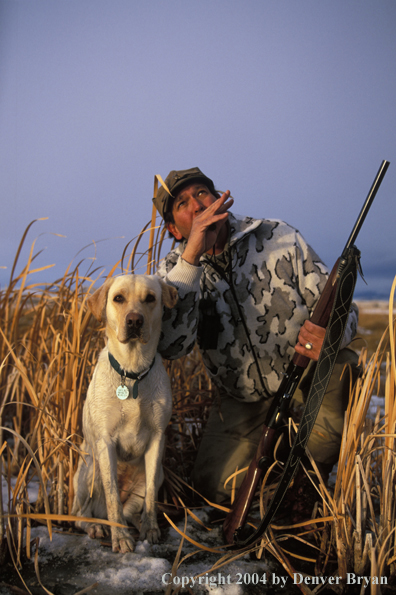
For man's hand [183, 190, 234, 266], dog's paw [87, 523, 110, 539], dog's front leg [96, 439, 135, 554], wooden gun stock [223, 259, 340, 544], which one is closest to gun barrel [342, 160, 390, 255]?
wooden gun stock [223, 259, 340, 544]

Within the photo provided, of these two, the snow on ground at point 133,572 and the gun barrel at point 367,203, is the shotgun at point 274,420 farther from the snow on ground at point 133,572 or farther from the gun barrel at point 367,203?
the snow on ground at point 133,572

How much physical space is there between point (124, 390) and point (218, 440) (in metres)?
1.11

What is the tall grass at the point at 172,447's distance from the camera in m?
1.64

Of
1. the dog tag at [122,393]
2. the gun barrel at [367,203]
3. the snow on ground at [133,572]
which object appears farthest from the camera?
the dog tag at [122,393]

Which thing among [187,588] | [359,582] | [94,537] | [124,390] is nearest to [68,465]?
[94,537]

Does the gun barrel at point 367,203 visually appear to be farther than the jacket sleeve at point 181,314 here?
No

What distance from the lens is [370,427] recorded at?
199cm

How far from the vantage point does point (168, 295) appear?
207 centimetres

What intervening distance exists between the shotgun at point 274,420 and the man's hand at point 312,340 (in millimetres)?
24

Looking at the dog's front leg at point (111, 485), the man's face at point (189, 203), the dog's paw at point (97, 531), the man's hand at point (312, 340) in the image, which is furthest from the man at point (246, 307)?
the dog's paw at point (97, 531)

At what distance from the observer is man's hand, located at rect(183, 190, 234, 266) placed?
2066 mm

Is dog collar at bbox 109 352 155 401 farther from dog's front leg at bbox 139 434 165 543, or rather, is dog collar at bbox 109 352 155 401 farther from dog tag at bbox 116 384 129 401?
dog's front leg at bbox 139 434 165 543

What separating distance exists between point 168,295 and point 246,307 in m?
0.74

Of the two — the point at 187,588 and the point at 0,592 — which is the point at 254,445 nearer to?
the point at 187,588
